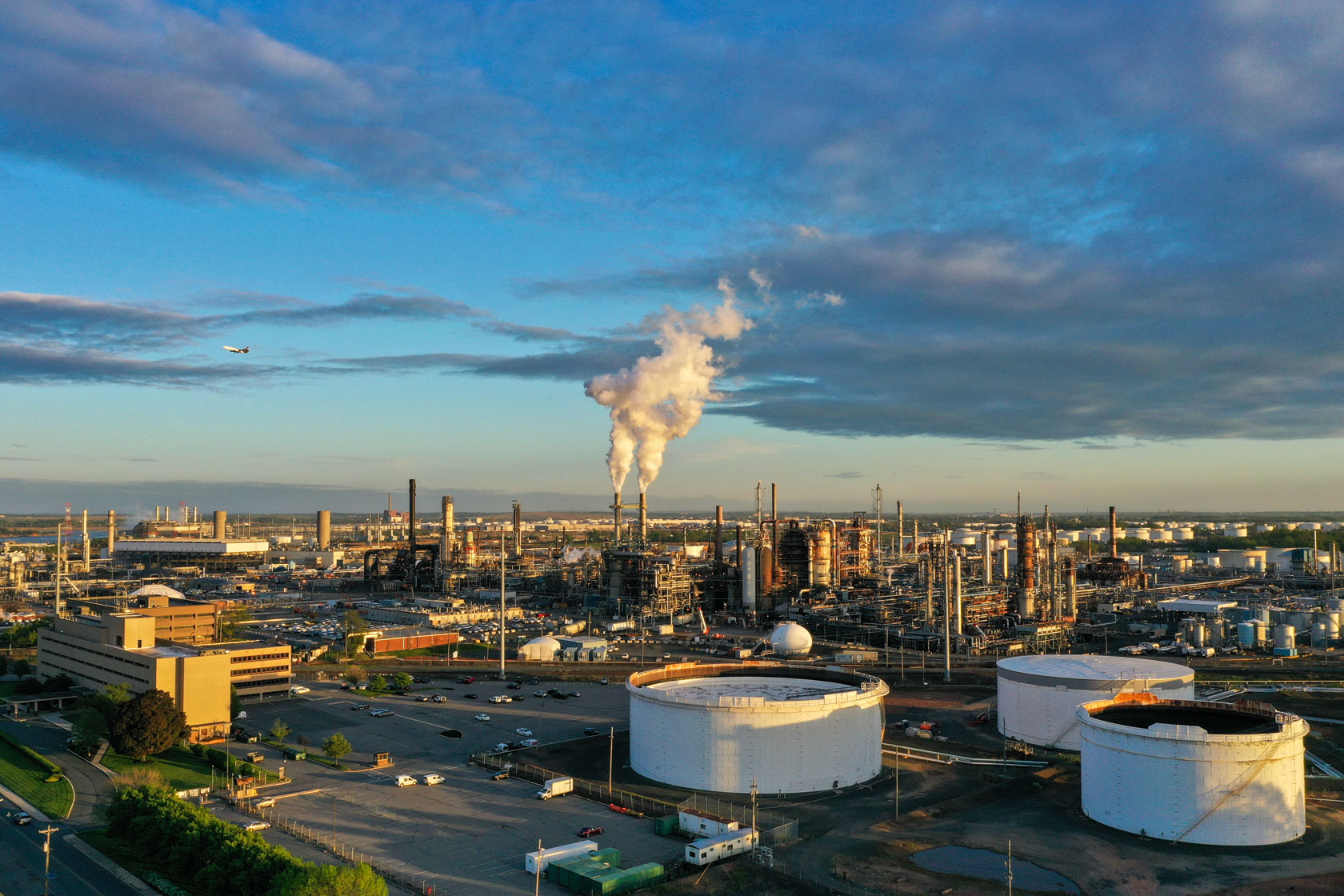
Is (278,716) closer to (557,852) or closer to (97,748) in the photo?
(97,748)

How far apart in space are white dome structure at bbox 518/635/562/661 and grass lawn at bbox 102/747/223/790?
39.9 meters

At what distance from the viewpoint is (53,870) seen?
38000 millimetres

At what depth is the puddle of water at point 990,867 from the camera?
36031 millimetres

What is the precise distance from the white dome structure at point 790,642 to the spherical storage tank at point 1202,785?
52221mm

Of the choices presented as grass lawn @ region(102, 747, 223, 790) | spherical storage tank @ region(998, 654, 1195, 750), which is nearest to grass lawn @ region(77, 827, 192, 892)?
grass lawn @ region(102, 747, 223, 790)

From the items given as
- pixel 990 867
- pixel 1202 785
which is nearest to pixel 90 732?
pixel 990 867

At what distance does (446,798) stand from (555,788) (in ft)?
17.7

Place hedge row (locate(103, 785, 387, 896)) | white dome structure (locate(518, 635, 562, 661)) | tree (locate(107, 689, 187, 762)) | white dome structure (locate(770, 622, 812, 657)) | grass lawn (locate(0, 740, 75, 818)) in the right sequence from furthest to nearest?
1. white dome structure (locate(770, 622, 812, 657))
2. white dome structure (locate(518, 635, 562, 661))
3. tree (locate(107, 689, 187, 762))
4. grass lawn (locate(0, 740, 75, 818))
5. hedge row (locate(103, 785, 387, 896))

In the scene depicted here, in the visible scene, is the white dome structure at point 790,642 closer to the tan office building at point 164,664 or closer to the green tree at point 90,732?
the tan office building at point 164,664

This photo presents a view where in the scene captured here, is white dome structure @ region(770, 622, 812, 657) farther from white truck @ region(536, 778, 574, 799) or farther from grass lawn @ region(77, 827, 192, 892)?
grass lawn @ region(77, 827, 192, 892)

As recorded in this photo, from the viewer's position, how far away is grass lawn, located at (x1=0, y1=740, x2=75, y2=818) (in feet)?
151

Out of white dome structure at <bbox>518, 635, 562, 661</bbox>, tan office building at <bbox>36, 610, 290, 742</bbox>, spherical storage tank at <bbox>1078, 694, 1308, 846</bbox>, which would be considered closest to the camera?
spherical storage tank at <bbox>1078, 694, 1308, 846</bbox>

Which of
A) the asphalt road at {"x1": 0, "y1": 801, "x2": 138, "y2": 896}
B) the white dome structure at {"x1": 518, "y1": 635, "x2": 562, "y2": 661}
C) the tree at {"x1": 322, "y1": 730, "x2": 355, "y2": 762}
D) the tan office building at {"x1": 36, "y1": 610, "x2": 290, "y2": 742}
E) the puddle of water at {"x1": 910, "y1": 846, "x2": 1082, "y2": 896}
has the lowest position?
the white dome structure at {"x1": 518, "y1": 635, "x2": 562, "y2": 661}

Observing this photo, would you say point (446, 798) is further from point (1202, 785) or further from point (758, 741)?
point (1202, 785)
